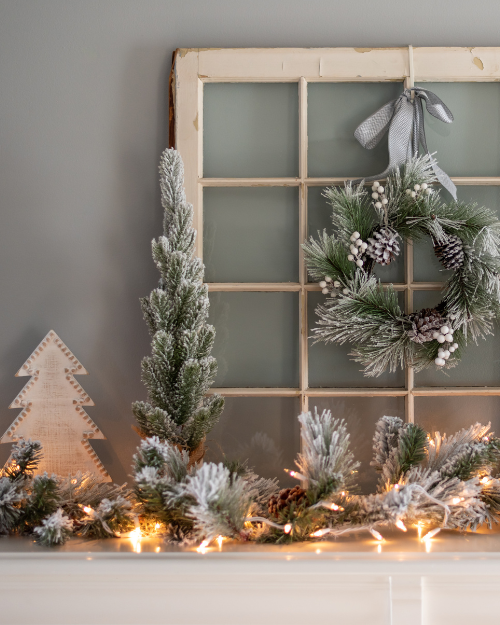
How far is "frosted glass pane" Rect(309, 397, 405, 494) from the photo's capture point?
1040 mm

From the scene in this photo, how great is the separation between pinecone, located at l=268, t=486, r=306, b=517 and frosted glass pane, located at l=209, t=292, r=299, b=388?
283mm

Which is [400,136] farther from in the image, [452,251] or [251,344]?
[251,344]

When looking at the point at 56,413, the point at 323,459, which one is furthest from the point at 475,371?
the point at 56,413

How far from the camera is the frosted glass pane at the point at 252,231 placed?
1.04 meters

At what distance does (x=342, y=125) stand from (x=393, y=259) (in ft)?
1.14

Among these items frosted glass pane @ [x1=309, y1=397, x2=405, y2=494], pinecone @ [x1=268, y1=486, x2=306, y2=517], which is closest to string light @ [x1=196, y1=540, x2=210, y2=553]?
pinecone @ [x1=268, y1=486, x2=306, y2=517]

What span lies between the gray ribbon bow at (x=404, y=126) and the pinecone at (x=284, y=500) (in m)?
0.67

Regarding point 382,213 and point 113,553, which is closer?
point 113,553

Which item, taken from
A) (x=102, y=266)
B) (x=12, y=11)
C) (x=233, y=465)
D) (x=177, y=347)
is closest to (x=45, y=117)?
(x=12, y=11)

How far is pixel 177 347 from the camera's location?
0.86 metres

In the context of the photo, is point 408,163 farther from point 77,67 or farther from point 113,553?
point 113,553

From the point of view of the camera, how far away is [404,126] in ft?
3.16

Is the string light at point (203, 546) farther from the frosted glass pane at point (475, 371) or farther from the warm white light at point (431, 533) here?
the frosted glass pane at point (475, 371)

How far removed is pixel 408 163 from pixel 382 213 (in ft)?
0.37
